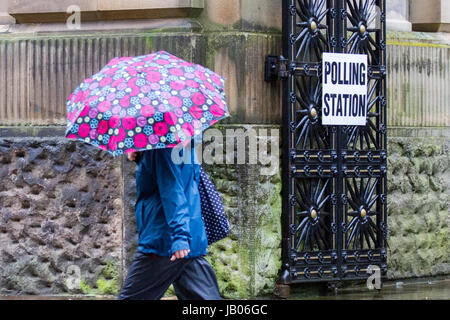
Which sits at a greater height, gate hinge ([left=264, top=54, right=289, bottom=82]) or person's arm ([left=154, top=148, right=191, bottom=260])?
gate hinge ([left=264, top=54, right=289, bottom=82])

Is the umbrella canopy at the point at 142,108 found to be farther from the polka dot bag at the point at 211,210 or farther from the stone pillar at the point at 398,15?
the stone pillar at the point at 398,15

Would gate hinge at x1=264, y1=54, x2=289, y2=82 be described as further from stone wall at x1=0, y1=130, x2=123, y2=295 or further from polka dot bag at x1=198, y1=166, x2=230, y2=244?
polka dot bag at x1=198, y1=166, x2=230, y2=244

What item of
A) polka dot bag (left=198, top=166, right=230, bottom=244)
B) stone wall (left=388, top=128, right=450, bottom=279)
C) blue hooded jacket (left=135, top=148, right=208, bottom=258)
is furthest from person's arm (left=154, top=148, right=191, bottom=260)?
stone wall (left=388, top=128, right=450, bottom=279)

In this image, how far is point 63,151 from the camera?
8555mm

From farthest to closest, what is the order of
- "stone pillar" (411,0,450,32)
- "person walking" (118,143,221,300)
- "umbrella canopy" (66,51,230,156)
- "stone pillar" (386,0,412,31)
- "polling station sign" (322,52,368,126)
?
"stone pillar" (411,0,450,32) → "stone pillar" (386,0,412,31) → "polling station sign" (322,52,368,126) → "person walking" (118,143,221,300) → "umbrella canopy" (66,51,230,156)

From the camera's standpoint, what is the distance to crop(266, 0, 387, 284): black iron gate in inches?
330

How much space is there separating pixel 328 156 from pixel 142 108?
3449 millimetres

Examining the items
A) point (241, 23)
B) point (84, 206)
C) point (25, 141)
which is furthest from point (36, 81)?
point (241, 23)

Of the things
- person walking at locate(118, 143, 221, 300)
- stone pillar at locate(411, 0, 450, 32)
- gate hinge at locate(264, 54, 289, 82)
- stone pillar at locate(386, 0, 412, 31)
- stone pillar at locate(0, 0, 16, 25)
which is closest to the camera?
person walking at locate(118, 143, 221, 300)

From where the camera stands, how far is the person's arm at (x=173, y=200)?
214 inches

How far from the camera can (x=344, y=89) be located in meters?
8.67

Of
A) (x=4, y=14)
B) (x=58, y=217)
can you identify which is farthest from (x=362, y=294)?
(x=4, y=14)

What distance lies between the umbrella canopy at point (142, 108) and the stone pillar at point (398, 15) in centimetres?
443

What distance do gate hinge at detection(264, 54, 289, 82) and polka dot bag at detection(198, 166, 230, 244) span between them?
2621 millimetres
